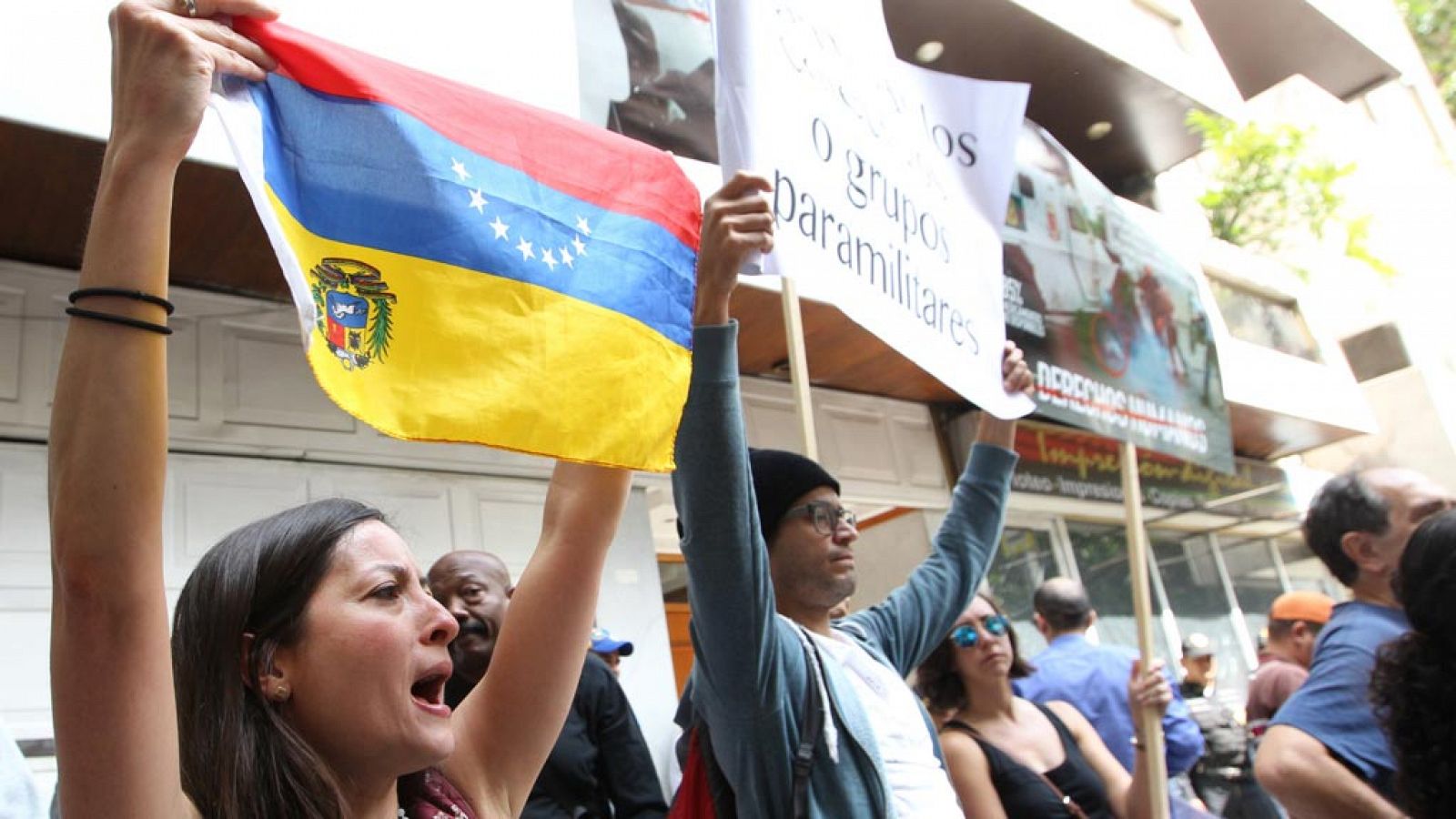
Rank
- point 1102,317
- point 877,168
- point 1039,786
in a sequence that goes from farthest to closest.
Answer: point 1102,317 → point 1039,786 → point 877,168

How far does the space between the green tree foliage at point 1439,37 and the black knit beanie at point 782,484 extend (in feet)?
70.9

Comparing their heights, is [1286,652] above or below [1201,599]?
below

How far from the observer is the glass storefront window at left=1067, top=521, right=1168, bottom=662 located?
33.4ft

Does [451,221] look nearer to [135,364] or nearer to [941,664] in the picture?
[135,364]

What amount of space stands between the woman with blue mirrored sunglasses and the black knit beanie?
962 mm

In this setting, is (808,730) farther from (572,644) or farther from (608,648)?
(608,648)

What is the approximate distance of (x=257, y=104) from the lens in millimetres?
1702

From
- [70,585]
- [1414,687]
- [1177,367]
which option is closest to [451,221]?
[70,585]

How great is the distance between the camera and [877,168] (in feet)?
10.5

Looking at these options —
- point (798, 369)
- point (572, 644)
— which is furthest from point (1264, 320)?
point (572, 644)

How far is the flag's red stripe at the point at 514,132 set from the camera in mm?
1774

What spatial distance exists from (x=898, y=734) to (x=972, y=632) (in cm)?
137

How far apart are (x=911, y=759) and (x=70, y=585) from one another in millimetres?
1738

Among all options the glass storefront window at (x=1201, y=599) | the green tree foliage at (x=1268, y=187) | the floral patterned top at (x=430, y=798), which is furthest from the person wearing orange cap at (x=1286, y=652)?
the green tree foliage at (x=1268, y=187)
